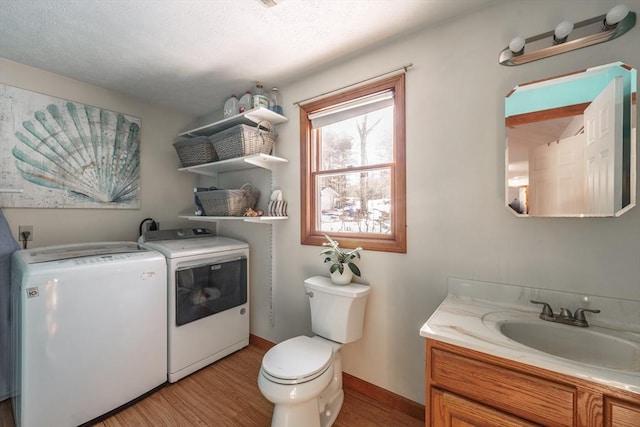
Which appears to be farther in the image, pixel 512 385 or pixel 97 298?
pixel 97 298

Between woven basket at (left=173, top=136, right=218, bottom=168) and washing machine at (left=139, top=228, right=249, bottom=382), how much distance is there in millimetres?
684

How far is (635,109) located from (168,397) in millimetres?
3004

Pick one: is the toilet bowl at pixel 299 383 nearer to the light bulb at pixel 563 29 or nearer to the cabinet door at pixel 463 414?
the cabinet door at pixel 463 414

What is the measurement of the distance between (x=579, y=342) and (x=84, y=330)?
2518 mm

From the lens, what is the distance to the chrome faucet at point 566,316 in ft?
3.49

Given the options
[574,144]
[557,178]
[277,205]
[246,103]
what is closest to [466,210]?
[557,178]

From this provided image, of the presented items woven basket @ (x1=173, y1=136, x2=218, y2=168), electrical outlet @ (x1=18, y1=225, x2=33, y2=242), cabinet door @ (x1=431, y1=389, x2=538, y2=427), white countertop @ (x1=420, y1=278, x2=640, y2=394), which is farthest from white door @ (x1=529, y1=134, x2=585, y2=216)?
electrical outlet @ (x1=18, y1=225, x2=33, y2=242)

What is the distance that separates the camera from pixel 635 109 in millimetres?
1043

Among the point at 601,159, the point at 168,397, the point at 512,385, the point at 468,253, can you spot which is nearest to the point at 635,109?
the point at 601,159

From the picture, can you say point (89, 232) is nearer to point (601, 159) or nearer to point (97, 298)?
point (97, 298)

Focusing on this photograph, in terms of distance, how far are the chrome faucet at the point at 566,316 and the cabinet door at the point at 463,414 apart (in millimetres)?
478

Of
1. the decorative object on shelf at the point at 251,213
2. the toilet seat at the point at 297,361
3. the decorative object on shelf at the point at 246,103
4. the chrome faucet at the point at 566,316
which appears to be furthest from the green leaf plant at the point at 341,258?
the decorative object on shelf at the point at 246,103

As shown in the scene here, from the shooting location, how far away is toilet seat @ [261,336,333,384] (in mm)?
1294

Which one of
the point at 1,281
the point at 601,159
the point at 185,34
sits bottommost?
the point at 1,281
